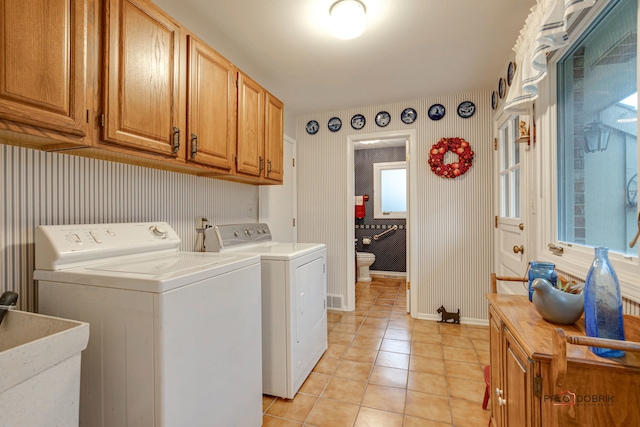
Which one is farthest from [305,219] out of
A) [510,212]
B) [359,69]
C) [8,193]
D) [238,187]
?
[8,193]

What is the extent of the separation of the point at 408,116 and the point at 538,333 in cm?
273

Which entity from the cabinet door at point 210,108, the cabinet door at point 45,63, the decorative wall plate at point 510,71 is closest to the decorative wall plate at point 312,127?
the cabinet door at point 210,108

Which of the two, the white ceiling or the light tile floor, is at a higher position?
the white ceiling

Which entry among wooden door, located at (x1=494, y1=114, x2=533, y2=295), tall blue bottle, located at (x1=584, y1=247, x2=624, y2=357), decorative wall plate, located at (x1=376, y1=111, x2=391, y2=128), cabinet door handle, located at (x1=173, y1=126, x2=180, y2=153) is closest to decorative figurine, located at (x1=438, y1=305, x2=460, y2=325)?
wooden door, located at (x1=494, y1=114, x2=533, y2=295)

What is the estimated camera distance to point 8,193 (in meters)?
1.13

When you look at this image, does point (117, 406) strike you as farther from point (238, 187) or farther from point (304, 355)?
point (238, 187)

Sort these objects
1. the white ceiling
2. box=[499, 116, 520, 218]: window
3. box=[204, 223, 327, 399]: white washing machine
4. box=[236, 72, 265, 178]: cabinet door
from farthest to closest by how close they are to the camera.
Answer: box=[499, 116, 520, 218]: window < box=[236, 72, 265, 178]: cabinet door < box=[204, 223, 327, 399]: white washing machine < the white ceiling

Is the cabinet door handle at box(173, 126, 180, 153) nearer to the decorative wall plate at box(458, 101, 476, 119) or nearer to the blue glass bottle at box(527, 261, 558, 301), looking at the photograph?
the blue glass bottle at box(527, 261, 558, 301)

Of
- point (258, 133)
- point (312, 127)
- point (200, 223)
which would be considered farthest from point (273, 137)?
point (312, 127)

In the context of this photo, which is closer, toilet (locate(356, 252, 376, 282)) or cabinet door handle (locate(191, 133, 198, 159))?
cabinet door handle (locate(191, 133, 198, 159))

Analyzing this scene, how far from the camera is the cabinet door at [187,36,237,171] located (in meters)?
1.59

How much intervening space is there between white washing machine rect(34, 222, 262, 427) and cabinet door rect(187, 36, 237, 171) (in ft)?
1.99

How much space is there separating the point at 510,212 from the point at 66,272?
112 inches

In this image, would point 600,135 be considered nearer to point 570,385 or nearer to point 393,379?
point 570,385
